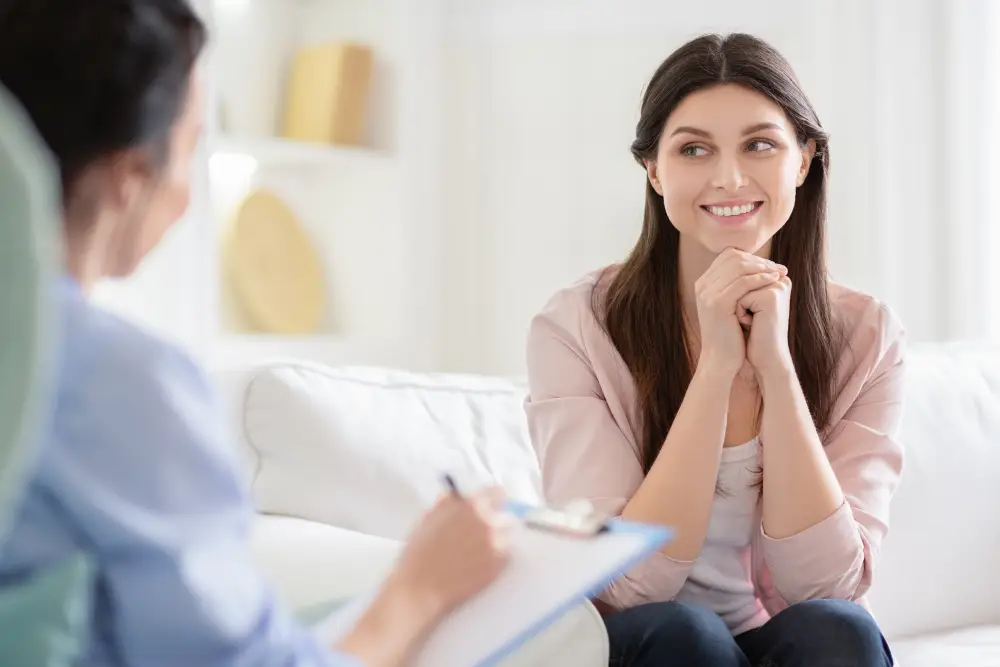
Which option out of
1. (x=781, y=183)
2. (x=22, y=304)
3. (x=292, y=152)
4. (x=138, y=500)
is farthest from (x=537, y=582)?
(x=292, y=152)

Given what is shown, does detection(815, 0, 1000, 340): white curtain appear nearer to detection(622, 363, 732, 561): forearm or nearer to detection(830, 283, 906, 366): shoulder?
detection(830, 283, 906, 366): shoulder

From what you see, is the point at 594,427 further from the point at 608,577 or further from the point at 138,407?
the point at 138,407

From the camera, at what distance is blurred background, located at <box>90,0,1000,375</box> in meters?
2.80

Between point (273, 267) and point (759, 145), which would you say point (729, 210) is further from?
point (273, 267)

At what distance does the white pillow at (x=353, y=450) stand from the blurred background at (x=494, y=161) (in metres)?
0.92

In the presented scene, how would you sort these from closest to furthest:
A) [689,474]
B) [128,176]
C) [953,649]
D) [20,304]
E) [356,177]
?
[20,304] → [128,176] → [689,474] → [953,649] → [356,177]

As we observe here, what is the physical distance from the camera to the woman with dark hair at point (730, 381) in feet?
4.71

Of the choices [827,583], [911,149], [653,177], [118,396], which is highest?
[118,396]

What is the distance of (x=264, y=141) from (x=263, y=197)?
0.22 m

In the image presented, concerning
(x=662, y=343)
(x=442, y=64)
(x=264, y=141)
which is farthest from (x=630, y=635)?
(x=442, y=64)

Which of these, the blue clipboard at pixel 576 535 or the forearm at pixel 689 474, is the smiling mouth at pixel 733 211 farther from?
the blue clipboard at pixel 576 535

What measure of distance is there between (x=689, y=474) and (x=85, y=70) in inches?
37.1

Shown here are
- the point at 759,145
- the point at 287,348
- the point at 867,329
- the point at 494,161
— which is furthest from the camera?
the point at 494,161

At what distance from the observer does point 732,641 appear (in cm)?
133
